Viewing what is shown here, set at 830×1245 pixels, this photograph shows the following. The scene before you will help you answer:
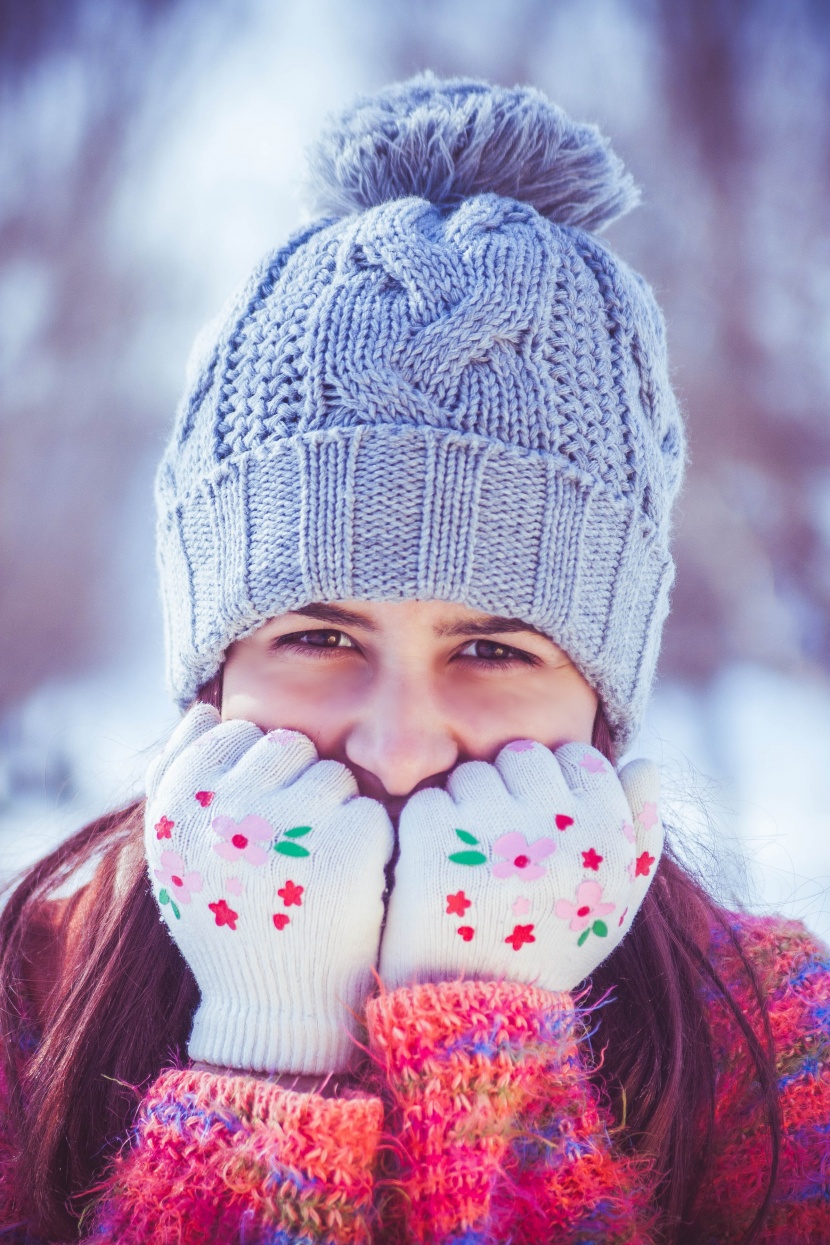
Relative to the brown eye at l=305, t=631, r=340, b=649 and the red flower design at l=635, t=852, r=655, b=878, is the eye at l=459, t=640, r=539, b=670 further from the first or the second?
the red flower design at l=635, t=852, r=655, b=878

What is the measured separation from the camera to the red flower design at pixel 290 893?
1.07 meters

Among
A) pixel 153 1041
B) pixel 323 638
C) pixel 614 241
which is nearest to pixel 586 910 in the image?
pixel 323 638

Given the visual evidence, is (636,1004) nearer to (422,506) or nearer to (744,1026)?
(744,1026)

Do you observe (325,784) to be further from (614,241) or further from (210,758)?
(614,241)

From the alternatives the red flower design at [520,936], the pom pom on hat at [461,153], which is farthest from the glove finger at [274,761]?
the pom pom on hat at [461,153]

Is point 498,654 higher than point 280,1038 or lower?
higher

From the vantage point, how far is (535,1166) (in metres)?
0.92

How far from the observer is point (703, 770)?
2193mm

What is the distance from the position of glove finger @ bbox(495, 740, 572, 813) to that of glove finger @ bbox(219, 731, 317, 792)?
251mm

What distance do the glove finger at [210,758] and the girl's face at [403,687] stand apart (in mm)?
37

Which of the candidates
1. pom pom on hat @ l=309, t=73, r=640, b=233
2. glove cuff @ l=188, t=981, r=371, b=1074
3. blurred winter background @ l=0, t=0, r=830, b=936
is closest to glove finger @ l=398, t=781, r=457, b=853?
glove cuff @ l=188, t=981, r=371, b=1074

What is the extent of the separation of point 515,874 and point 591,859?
107 millimetres

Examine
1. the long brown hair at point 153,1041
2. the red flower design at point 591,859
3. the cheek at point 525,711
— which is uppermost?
the cheek at point 525,711

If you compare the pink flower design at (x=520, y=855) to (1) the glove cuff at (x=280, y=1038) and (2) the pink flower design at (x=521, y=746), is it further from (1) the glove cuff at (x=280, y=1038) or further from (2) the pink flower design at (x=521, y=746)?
(1) the glove cuff at (x=280, y=1038)
